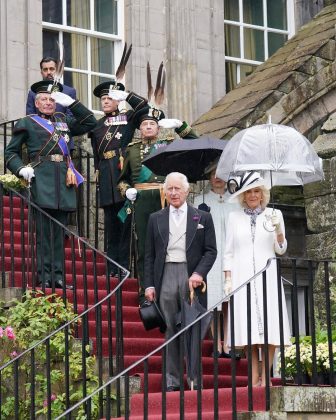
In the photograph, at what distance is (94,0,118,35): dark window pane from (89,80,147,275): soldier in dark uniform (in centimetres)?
356

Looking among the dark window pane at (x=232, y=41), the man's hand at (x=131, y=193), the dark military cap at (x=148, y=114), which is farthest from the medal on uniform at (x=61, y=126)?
the dark window pane at (x=232, y=41)

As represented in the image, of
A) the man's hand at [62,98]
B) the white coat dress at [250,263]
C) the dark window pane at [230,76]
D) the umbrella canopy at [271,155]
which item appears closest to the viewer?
the white coat dress at [250,263]

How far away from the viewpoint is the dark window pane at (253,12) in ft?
66.2

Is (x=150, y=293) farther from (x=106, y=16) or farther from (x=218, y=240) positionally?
(x=106, y=16)

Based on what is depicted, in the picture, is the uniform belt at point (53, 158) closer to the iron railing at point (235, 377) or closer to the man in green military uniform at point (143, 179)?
the man in green military uniform at point (143, 179)

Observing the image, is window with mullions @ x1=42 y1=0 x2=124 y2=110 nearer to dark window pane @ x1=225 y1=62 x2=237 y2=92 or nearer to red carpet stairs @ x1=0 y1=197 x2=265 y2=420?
dark window pane @ x1=225 y1=62 x2=237 y2=92

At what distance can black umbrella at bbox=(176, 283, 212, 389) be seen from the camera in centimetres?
1217

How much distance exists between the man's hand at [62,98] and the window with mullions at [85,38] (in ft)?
10.5

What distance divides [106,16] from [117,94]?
411 cm

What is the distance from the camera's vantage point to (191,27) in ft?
62.5

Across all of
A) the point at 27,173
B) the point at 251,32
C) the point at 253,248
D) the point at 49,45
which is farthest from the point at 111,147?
the point at 251,32

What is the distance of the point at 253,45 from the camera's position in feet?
65.9

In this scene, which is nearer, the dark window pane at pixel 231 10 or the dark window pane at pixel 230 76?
the dark window pane at pixel 230 76

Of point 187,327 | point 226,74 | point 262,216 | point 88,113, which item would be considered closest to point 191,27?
point 226,74
